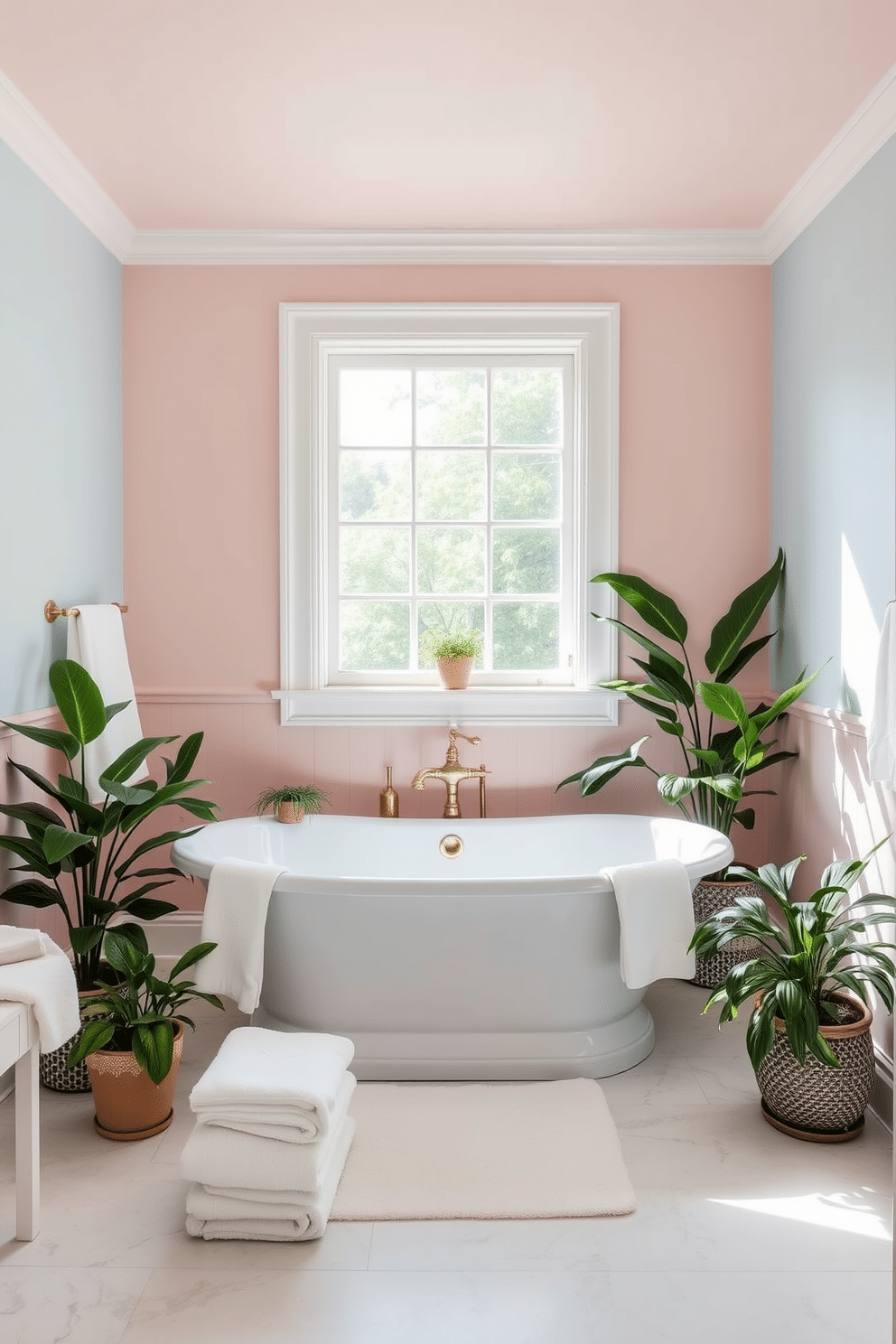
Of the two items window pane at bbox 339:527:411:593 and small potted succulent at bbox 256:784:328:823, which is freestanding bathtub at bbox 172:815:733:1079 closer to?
small potted succulent at bbox 256:784:328:823

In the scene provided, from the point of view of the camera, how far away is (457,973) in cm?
251

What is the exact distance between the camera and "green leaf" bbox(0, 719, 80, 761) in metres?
2.44

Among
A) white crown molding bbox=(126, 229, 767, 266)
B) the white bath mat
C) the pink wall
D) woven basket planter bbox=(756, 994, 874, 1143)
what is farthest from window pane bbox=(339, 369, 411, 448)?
woven basket planter bbox=(756, 994, 874, 1143)

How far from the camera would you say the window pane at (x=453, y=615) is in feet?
11.8

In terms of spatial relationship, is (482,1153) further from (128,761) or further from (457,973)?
(128,761)

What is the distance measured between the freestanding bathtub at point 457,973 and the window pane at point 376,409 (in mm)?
1614

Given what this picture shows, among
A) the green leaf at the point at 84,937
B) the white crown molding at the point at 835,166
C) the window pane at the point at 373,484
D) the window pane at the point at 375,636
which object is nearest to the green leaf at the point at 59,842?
the green leaf at the point at 84,937

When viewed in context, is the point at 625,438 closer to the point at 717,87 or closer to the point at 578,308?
the point at 578,308

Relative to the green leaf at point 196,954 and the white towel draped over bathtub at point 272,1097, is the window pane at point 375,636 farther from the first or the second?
the white towel draped over bathtub at point 272,1097

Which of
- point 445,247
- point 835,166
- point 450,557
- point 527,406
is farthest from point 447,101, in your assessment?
point 450,557

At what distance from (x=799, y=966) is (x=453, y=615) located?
1750 millimetres

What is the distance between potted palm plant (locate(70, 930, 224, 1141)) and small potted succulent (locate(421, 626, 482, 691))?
139cm

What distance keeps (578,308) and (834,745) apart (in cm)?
167

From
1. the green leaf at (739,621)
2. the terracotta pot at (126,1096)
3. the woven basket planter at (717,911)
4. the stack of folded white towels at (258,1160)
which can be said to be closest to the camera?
the stack of folded white towels at (258,1160)
